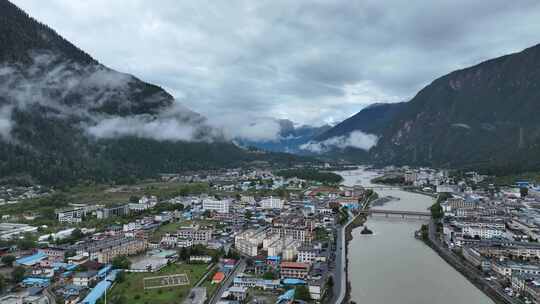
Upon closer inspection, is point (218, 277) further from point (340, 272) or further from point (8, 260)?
point (8, 260)

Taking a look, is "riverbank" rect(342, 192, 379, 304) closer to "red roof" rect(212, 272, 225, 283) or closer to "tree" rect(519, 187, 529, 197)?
"red roof" rect(212, 272, 225, 283)

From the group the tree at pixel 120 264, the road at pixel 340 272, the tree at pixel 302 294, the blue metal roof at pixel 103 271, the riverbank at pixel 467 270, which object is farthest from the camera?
the tree at pixel 120 264

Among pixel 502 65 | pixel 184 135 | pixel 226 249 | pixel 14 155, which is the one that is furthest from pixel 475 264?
pixel 502 65

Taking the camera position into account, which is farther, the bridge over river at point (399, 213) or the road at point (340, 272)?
the bridge over river at point (399, 213)

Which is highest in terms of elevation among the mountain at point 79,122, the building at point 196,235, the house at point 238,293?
the mountain at point 79,122

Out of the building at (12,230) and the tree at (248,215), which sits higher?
the building at (12,230)

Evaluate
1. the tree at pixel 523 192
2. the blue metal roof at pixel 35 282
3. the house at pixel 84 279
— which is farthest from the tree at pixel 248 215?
the tree at pixel 523 192

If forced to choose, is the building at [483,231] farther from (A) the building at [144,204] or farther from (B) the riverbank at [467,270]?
(A) the building at [144,204]
